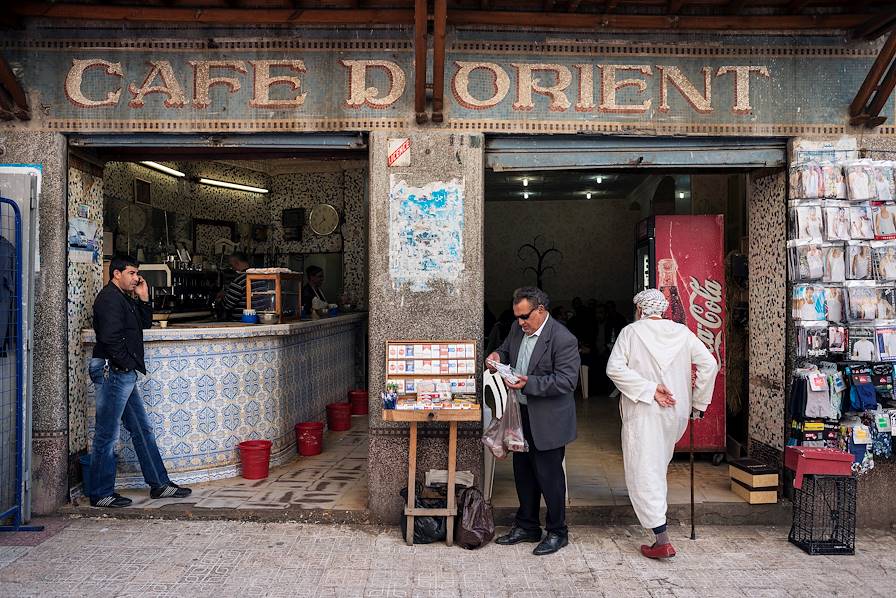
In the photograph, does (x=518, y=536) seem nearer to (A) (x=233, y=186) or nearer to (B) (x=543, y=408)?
(B) (x=543, y=408)

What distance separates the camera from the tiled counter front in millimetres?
5602

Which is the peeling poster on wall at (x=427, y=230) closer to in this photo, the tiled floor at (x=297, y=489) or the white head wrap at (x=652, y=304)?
the white head wrap at (x=652, y=304)

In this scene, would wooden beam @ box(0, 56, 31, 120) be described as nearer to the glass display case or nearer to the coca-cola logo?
the glass display case

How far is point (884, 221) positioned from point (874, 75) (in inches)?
42.9

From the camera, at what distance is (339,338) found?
8664mm

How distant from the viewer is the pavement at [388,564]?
3.89 m

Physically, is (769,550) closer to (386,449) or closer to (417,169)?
(386,449)

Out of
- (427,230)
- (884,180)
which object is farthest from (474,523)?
(884,180)

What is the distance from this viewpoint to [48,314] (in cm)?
508

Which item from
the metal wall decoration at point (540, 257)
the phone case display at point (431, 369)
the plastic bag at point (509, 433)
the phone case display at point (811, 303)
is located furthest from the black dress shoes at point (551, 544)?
the metal wall decoration at point (540, 257)

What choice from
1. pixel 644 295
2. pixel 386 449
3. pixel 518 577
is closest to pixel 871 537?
pixel 644 295

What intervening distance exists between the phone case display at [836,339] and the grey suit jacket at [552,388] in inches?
82.7

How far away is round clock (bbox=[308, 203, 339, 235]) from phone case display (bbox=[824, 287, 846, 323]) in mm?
8424

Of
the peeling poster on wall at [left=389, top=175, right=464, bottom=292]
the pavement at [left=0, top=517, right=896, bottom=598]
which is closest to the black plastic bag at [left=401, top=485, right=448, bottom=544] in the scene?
the pavement at [left=0, top=517, right=896, bottom=598]
